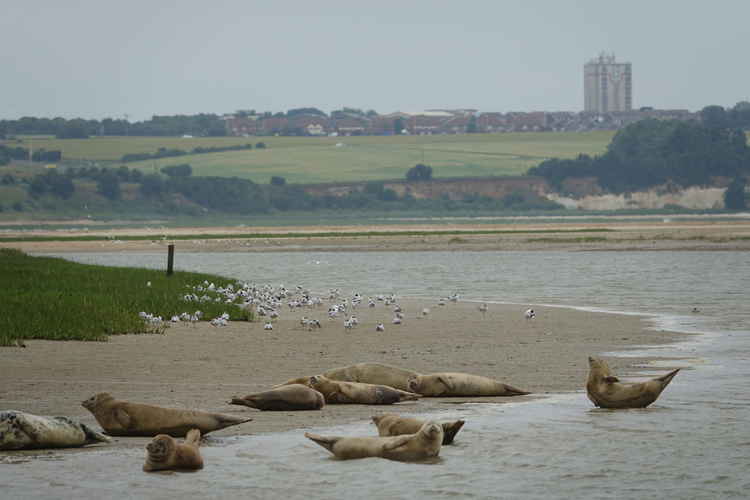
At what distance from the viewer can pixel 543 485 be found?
11430 mm

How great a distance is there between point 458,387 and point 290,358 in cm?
457

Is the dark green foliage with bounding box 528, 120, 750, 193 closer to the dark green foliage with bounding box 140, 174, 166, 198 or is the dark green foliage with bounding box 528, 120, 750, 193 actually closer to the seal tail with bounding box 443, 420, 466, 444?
the dark green foliage with bounding box 140, 174, 166, 198

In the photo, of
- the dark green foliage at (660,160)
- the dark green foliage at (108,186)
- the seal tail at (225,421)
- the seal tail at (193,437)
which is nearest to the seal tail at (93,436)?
the seal tail at (193,437)

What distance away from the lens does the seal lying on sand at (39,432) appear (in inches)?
484

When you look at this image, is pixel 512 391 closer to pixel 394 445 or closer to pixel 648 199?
pixel 394 445

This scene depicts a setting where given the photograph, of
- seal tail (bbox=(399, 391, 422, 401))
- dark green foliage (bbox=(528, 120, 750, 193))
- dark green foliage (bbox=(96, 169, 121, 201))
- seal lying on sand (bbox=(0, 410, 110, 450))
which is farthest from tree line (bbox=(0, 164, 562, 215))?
seal lying on sand (bbox=(0, 410, 110, 450))

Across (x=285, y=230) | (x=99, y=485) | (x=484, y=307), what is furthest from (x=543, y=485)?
(x=285, y=230)

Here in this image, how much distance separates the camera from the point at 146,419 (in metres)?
13.0

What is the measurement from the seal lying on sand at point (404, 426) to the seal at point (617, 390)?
8.38 feet

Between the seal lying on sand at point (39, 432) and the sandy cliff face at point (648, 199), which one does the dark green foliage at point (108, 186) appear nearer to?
the sandy cliff face at point (648, 199)

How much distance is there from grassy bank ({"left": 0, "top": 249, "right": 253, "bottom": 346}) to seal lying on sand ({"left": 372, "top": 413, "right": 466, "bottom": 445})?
28.4 feet

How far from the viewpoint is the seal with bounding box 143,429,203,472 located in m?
11.6

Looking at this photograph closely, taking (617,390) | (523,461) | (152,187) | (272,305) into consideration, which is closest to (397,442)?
(523,461)

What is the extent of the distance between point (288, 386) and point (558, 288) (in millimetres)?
24490
